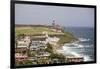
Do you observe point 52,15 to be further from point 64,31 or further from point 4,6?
point 4,6

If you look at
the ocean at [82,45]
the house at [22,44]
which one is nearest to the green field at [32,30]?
the house at [22,44]

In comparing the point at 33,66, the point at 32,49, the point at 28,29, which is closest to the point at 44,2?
the point at 28,29

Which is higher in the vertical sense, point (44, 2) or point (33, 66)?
point (44, 2)

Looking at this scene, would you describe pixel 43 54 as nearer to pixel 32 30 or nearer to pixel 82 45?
pixel 32 30

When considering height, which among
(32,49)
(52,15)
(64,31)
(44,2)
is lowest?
(32,49)

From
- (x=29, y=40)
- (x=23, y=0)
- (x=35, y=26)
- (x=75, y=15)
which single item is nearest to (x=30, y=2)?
(x=23, y=0)

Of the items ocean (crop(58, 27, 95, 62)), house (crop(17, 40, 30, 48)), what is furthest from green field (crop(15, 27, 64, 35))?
ocean (crop(58, 27, 95, 62))

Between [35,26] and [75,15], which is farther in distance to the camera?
[75,15]

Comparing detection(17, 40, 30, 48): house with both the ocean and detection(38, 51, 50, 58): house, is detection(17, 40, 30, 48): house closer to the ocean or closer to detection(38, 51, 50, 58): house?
detection(38, 51, 50, 58): house
